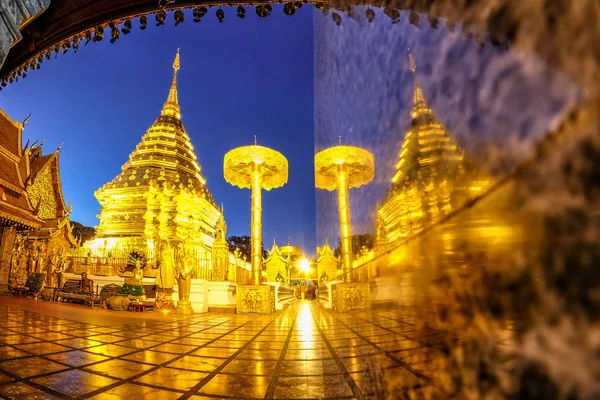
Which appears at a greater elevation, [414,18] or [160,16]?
[160,16]

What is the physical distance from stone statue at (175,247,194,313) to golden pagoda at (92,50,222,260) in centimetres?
613

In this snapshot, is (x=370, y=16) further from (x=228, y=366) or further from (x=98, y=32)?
(x=98, y=32)

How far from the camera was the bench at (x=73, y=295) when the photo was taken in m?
8.06

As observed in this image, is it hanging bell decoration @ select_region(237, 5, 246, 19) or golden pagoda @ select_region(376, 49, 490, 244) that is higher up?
hanging bell decoration @ select_region(237, 5, 246, 19)

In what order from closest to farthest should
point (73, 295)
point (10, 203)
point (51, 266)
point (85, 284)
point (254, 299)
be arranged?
point (254, 299), point (73, 295), point (85, 284), point (10, 203), point (51, 266)

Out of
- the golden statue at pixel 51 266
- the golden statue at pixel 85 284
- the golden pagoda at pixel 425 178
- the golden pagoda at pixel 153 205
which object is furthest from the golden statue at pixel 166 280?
the golden pagoda at pixel 425 178

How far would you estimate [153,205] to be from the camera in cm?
1573

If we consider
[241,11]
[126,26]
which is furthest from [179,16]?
[126,26]

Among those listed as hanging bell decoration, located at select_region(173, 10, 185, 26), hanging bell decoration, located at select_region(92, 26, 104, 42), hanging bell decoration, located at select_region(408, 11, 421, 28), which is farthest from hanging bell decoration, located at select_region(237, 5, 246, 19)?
hanging bell decoration, located at select_region(408, 11, 421, 28)

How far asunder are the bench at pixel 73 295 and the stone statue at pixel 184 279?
2515 mm

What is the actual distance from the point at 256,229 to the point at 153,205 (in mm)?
9590

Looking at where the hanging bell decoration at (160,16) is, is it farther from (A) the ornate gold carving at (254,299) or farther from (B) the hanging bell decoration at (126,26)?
(A) the ornate gold carving at (254,299)

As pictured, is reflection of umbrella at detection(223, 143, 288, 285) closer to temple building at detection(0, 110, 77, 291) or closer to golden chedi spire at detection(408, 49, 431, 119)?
temple building at detection(0, 110, 77, 291)

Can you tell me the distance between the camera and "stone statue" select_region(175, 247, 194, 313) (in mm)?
7227
